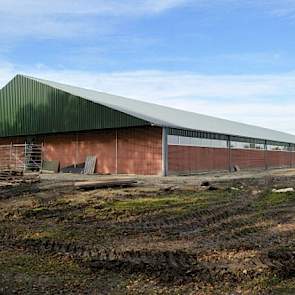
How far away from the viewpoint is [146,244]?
29.6 ft

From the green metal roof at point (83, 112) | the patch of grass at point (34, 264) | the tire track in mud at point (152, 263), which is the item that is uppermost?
the green metal roof at point (83, 112)

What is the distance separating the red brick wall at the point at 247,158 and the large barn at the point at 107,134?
0.31 ft

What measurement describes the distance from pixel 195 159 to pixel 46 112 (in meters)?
12.3

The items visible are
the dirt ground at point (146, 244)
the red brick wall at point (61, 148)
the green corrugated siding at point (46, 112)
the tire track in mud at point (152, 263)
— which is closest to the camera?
the dirt ground at point (146, 244)

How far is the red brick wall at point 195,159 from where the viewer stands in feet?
104

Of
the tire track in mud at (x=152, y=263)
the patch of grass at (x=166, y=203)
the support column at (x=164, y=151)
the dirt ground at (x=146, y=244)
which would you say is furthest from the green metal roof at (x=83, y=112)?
the tire track in mud at (x=152, y=263)

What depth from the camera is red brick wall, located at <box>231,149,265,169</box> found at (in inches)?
1656

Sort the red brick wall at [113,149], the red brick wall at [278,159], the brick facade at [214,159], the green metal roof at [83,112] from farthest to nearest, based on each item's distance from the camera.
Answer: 1. the red brick wall at [278,159]
2. the brick facade at [214,159]
3. the green metal roof at [83,112]
4. the red brick wall at [113,149]

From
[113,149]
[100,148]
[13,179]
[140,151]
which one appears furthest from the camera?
[100,148]

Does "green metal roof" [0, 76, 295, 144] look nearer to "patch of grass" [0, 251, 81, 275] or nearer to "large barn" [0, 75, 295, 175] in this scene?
"large barn" [0, 75, 295, 175]

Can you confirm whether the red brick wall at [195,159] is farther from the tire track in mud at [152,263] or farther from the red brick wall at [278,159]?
the tire track in mud at [152,263]

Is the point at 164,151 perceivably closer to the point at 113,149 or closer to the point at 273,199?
the point at 113,149

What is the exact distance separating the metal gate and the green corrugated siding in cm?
120

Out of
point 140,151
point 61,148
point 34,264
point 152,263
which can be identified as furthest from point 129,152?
point 152,263
